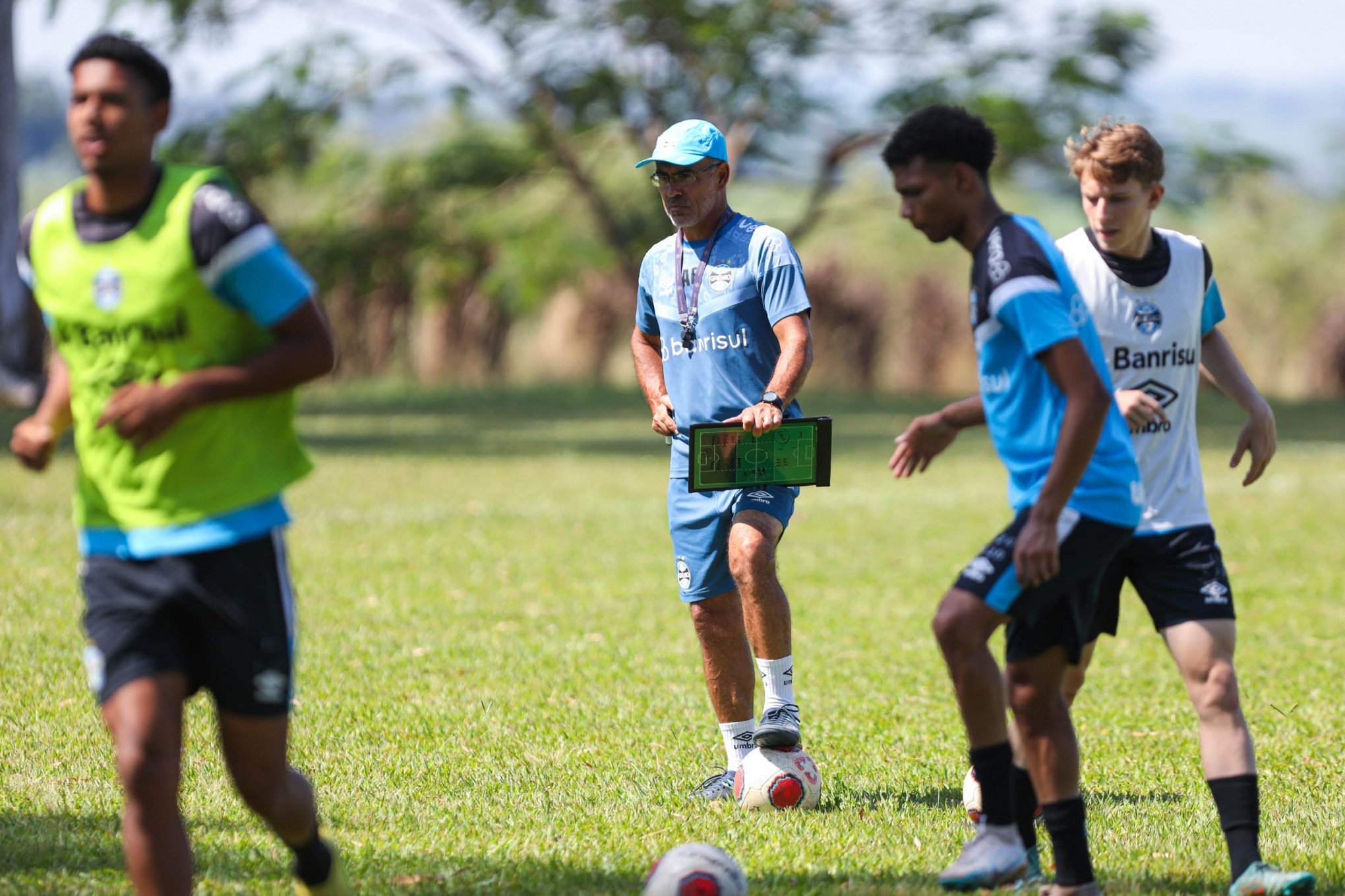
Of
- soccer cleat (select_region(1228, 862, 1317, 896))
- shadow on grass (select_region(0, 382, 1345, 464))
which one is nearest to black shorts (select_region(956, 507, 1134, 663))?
soccer cleat (select_region(1228, 862, 1317, 896))

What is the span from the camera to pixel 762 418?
4922 mm

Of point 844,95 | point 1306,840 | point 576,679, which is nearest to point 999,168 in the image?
point 844,95

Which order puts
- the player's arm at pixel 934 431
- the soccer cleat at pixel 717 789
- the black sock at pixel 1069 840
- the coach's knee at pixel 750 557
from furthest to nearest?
1. the soccer cleat at pixel 717 789
2. the coach's knee at pixel 750 557
3. the player's arm at pixel 934 431
4. the black sock at pixel 1069 840

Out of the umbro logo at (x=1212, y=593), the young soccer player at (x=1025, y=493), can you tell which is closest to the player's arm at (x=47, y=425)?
the young soccer player at (x=1025, y=493)

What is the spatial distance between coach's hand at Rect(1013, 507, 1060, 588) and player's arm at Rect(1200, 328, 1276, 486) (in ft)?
4.00

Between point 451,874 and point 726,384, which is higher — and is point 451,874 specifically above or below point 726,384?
below

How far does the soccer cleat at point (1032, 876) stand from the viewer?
4.20 metres

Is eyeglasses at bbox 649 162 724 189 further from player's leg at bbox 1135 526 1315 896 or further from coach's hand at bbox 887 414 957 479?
player's leg at bbox 1135 526 1315 896

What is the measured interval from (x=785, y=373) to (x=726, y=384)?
0.94 feet

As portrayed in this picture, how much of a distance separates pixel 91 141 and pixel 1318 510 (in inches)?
516

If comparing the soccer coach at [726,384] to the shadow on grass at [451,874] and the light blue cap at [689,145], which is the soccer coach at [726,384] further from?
the shadow on grass at [451,874]

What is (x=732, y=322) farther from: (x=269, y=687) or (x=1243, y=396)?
(x=269, y=687)

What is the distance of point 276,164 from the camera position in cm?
2902

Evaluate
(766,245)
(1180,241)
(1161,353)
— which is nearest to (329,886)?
(766,245)
